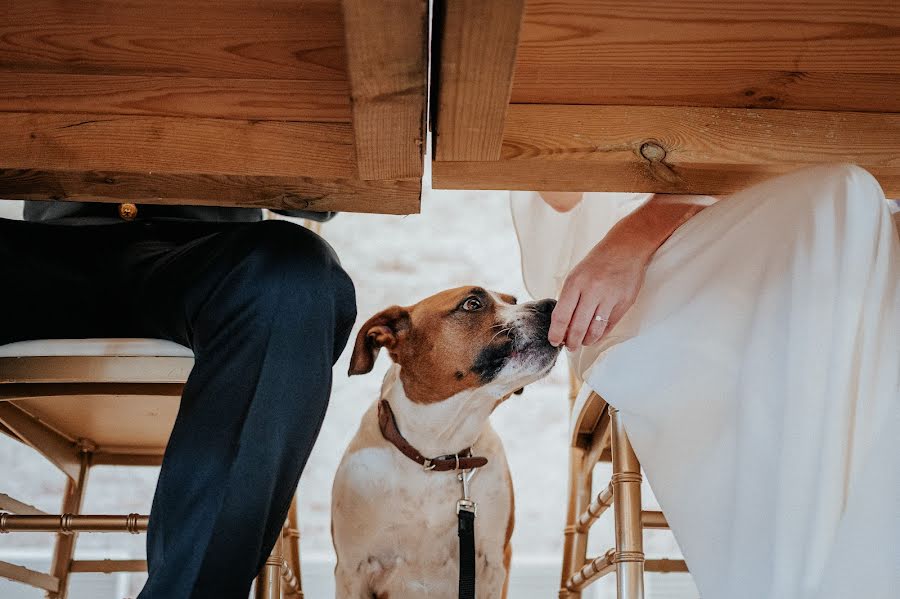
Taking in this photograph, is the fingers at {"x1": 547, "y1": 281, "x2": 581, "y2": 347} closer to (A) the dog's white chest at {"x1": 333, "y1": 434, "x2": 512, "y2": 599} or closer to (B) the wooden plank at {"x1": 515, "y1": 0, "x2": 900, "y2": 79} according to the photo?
(B) the wooden plank at {"x1": 515, "y1": 0, "x2": 900, "y2": 79}

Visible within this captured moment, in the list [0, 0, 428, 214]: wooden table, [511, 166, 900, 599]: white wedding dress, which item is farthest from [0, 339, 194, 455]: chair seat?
[511, 166, 900, 599]: white wedding dress

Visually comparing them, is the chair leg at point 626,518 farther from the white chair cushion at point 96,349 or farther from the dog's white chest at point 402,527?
the white chair cushion at point 96,349

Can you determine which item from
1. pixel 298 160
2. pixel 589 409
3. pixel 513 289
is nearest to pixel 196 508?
pixel 298 160

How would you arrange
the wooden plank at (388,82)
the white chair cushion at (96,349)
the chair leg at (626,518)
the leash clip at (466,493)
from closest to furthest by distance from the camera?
the wooden plank at (388,82) → the white chair cushion at (96,349) → the chair leg at (626,518) → the leash clip at (466,493)

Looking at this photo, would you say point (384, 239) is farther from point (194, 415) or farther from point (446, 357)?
point (194, 415)

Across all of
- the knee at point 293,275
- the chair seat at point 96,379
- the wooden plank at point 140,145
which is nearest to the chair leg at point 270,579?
the chair seat at point 96,379

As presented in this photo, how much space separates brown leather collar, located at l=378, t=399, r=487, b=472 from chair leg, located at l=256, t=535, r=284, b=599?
49cm

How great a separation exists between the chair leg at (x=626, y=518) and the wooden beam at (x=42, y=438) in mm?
930

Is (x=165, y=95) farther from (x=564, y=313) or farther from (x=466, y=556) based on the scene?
(x=466, y=556)

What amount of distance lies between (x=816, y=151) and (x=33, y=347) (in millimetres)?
967

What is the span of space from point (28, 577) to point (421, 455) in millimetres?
709

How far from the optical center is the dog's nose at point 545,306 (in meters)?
1.68

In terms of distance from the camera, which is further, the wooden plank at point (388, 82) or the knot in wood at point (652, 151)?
the knot in wood at point (652, 151)

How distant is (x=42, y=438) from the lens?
1.57m
